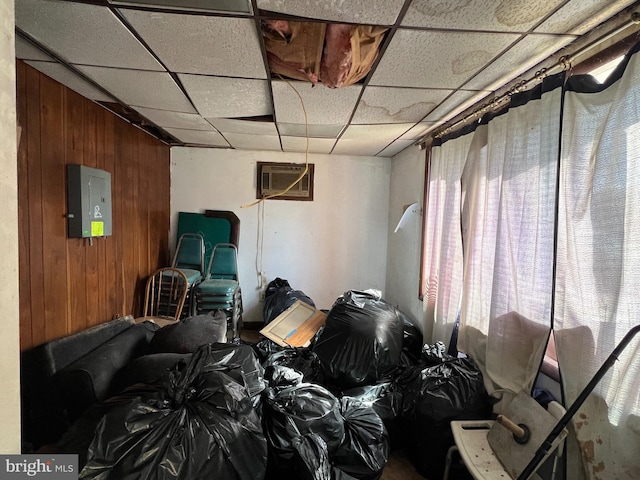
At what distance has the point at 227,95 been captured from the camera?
183 cm

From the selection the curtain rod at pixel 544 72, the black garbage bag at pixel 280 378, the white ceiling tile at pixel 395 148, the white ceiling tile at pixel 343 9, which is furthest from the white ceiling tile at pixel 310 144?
the black garbage bag at pixel 280 378

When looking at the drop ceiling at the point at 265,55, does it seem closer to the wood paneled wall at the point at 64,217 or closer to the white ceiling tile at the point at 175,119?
the white ceiling tile at the point at 175,119

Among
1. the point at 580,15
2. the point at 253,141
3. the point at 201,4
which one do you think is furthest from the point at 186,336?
the point at 580,15

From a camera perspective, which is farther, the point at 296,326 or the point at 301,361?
the point at 296,326

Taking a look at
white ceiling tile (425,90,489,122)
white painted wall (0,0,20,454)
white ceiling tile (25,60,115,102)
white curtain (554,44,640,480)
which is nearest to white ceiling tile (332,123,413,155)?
white ceiling tile (425,90,489,122)

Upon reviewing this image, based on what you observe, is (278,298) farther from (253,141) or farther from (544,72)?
(544,72)

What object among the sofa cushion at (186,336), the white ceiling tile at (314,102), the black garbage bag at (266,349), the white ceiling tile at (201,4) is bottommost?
the black garbage bag at (266,349)

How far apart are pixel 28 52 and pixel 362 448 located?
2.51 meters

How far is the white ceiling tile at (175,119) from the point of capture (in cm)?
219

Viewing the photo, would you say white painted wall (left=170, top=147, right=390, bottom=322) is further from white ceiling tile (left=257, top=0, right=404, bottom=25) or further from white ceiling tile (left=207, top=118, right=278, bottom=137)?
white ceiling tile (left=257, top=0, right=404, bottom=25)

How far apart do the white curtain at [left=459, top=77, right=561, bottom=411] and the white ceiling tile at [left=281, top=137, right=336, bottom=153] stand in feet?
4.97

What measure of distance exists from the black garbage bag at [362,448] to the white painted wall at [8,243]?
1.15m

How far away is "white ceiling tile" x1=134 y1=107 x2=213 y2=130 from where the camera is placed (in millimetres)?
2193

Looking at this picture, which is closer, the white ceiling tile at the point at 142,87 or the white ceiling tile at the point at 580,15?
the white ceiling tile at the point at 580,15
